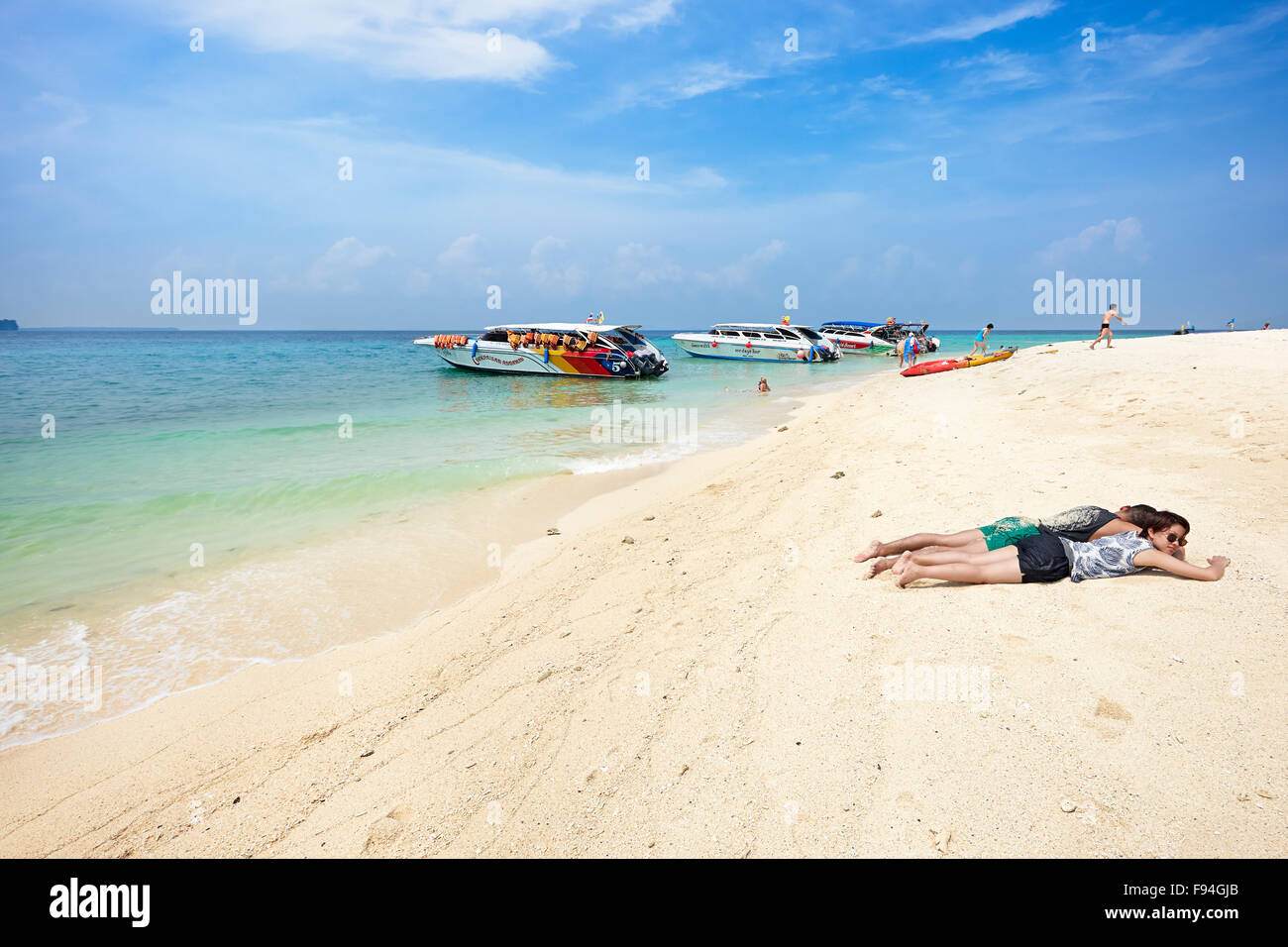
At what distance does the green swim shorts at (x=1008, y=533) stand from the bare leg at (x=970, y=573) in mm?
247

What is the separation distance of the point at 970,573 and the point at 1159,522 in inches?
53.0

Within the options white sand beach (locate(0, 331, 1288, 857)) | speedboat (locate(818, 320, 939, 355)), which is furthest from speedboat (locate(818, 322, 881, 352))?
white sand beach (locate(0, 331, 1288, 857))

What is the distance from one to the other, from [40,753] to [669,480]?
8.19m

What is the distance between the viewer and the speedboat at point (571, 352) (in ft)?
108

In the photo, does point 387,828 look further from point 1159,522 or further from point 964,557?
point 1159,522

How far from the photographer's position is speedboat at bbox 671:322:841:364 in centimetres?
4219

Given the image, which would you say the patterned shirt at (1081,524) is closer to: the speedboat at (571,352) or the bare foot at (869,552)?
the bare foot at (869,552)

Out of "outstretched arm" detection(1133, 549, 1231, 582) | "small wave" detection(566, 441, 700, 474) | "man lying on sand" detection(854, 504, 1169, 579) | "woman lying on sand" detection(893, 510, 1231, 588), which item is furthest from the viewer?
"small wave" detection(566, 441, 700, 474)

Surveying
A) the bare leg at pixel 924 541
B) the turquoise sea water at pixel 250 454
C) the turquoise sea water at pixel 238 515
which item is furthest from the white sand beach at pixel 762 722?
the turquoise sea water at pixel 250 454

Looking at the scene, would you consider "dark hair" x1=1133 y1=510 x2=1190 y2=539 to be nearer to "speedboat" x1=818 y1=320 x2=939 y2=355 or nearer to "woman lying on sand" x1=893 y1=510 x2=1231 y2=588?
"woman lying on sand" x1=893 y1=510 x2=1231 y2=588

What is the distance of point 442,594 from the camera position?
628 cm

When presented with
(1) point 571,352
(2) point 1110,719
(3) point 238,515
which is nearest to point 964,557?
(2) point 1110,719

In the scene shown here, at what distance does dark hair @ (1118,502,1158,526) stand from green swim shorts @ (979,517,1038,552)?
1.93 feet
